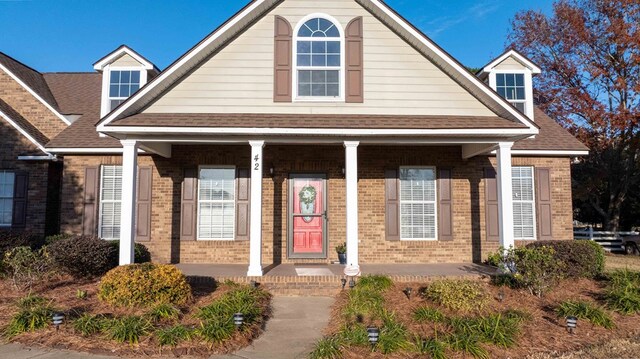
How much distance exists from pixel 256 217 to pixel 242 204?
7.36 ft

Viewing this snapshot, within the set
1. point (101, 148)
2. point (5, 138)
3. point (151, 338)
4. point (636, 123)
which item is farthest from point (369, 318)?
point (636, 123)

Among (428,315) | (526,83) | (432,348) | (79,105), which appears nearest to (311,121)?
(428,315)

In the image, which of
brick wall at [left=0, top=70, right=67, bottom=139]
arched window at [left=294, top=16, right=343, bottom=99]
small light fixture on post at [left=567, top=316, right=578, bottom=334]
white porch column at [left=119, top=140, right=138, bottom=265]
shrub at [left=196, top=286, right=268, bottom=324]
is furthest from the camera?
brick wall at [left=0, top=70, right=67, bottom=139]

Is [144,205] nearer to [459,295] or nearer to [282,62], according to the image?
[282,62]

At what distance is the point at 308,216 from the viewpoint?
431 inches

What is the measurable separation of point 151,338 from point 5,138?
9.42m

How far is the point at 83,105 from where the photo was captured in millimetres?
14430

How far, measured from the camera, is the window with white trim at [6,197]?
1141 centimetres

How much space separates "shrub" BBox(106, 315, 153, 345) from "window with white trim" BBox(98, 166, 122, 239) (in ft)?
19.9

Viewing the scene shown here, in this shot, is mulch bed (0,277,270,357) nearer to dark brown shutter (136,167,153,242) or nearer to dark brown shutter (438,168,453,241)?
dark brown shutter (136,167,153,242)

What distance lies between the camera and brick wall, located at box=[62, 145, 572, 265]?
10875mm

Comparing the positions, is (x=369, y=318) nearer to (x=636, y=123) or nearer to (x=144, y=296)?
(x=144, y=296)

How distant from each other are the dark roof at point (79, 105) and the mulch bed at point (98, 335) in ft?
13.6

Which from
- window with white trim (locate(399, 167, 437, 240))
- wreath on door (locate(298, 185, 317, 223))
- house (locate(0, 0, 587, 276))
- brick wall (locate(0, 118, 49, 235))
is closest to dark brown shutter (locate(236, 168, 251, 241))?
house (locate(0, 0, 587, 276))
